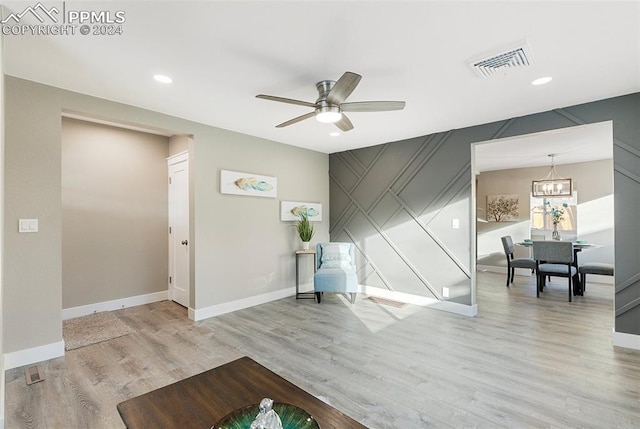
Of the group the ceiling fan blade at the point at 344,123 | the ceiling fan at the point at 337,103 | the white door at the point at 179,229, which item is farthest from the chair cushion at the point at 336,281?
the ceiling fan at the point at 337,103

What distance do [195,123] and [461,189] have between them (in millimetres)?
3762

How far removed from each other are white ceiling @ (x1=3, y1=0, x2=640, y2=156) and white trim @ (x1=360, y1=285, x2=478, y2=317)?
8.54 feet

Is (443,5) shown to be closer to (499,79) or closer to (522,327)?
(499,79)

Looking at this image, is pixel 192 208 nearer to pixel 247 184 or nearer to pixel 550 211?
pixel 247 184

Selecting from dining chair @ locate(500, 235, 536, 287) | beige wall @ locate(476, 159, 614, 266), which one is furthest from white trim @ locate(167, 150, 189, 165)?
beige wall @ locate(476, 159, 614, 266)

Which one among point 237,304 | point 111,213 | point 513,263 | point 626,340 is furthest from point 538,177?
point 111,213

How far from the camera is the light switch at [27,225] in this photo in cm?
271

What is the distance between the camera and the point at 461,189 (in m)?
4.26

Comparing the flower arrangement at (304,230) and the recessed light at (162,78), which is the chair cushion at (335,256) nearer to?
the flower arrangement at (304,230)

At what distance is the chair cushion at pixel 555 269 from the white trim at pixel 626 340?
1.91m

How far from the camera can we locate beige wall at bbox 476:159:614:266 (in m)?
6.14

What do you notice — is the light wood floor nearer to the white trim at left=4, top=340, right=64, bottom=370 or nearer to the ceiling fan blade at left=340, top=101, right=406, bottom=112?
the white trim at left=4, top=340, right=64, bottom=370

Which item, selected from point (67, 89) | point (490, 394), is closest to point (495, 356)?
point (490, 394)

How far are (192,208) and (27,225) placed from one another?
1.59m
